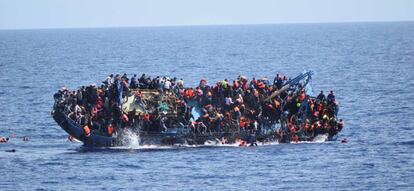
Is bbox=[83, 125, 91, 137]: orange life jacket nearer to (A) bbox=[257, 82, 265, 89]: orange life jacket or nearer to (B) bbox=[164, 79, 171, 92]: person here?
(B) bbox=[164, 79, 171, 92]: person

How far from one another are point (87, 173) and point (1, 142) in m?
15.8

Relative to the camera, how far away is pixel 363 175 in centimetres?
7038

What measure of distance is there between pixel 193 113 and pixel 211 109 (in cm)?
183

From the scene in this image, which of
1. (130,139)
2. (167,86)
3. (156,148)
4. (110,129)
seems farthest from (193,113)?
(110,129)

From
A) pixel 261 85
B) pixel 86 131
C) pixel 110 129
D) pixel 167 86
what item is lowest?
pixel 86 131

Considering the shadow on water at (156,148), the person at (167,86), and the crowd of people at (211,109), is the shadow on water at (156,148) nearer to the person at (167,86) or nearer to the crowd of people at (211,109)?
the crowd of people at (211,109)

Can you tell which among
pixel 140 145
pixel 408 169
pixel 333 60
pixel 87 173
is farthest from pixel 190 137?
pixel 333 60

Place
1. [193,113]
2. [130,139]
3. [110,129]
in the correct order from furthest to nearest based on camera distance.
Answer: [193,113], [130,139], [110,129]

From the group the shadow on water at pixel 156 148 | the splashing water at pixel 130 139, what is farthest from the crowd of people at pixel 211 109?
A: the shadow on water at pixel 156 148

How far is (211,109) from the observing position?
7975cm

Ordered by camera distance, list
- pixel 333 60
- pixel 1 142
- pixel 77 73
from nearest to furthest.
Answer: pixel 1 142 < pixel 77 73 < pixel 333 60

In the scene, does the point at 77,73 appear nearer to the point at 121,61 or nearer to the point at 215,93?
the point at 121,61

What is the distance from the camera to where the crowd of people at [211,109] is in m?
78.1

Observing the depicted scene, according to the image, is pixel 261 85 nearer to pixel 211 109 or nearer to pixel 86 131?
pixel 211 109
